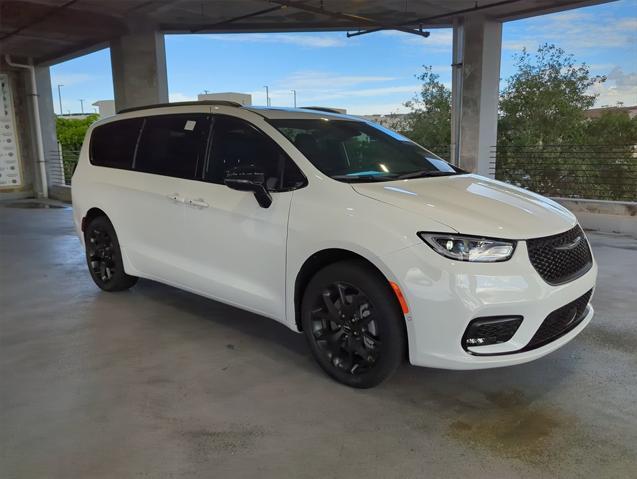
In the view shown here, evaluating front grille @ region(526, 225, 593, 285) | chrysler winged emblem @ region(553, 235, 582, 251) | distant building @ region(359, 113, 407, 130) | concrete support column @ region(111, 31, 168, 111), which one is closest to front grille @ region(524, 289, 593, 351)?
front grille @ region(526, 225, 593, 285)

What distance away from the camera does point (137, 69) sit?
34.3 feet

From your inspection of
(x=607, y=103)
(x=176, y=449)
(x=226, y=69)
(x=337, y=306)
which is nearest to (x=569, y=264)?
(x=337, y=306)

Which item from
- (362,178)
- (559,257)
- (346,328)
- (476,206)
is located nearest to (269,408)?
(346,328)

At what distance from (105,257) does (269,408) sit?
2.66m

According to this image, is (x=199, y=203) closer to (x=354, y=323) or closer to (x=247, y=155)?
(x=247, y=155)

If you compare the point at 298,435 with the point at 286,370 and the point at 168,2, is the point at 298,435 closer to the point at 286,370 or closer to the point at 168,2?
the point at 286,370

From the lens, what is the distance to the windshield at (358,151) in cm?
320

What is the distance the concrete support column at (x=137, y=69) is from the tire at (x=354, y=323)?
8777 millimetres

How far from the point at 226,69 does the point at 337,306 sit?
1370cm

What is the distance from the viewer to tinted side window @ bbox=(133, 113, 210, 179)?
12.2 ft

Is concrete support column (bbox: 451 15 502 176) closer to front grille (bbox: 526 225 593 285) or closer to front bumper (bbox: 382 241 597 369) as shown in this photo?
front grille (bbox: 526 225 593 285)

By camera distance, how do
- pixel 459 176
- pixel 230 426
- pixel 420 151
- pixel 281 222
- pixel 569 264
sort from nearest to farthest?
pixel 230 426
pixel 569 264
pixel 281 222
pixel 459 176
pixel 420 151

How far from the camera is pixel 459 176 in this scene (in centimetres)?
356

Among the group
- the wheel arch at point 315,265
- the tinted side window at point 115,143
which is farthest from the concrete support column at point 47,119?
the wheel arch at point 315,265
